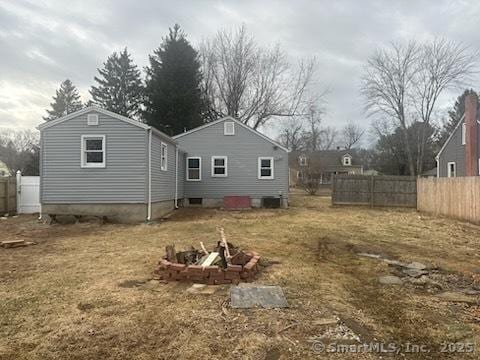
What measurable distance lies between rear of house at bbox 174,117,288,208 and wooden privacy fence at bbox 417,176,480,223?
692 cm

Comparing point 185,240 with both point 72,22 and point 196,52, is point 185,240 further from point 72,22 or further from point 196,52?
point 196,52

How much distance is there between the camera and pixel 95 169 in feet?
44.8

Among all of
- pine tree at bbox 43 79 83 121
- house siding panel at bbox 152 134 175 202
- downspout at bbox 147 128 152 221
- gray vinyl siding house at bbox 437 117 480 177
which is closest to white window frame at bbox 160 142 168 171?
house siding panel at bbox 152 134 175 202

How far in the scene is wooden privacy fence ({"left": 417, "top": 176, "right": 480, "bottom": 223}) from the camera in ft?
46.8

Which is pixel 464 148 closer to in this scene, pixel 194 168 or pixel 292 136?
pixel 194 168

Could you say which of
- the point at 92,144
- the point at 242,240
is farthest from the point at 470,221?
the point at 92,144

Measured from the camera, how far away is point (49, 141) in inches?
538

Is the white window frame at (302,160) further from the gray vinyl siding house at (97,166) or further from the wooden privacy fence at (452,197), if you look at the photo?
the gray vinyl siding house at (97,166)

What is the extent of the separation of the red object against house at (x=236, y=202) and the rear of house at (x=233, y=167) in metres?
1.24

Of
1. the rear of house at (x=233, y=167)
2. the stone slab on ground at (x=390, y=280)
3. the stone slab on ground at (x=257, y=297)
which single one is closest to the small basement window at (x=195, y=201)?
the rear of house at (x=233, y=167)

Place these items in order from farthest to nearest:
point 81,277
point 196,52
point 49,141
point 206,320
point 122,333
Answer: point 196,52 → point 49,141 → point 81,277 → point 206,320 → point 122,333

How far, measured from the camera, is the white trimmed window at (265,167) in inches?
817

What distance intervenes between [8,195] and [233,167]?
10.5 m

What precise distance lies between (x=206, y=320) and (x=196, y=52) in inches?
1323
